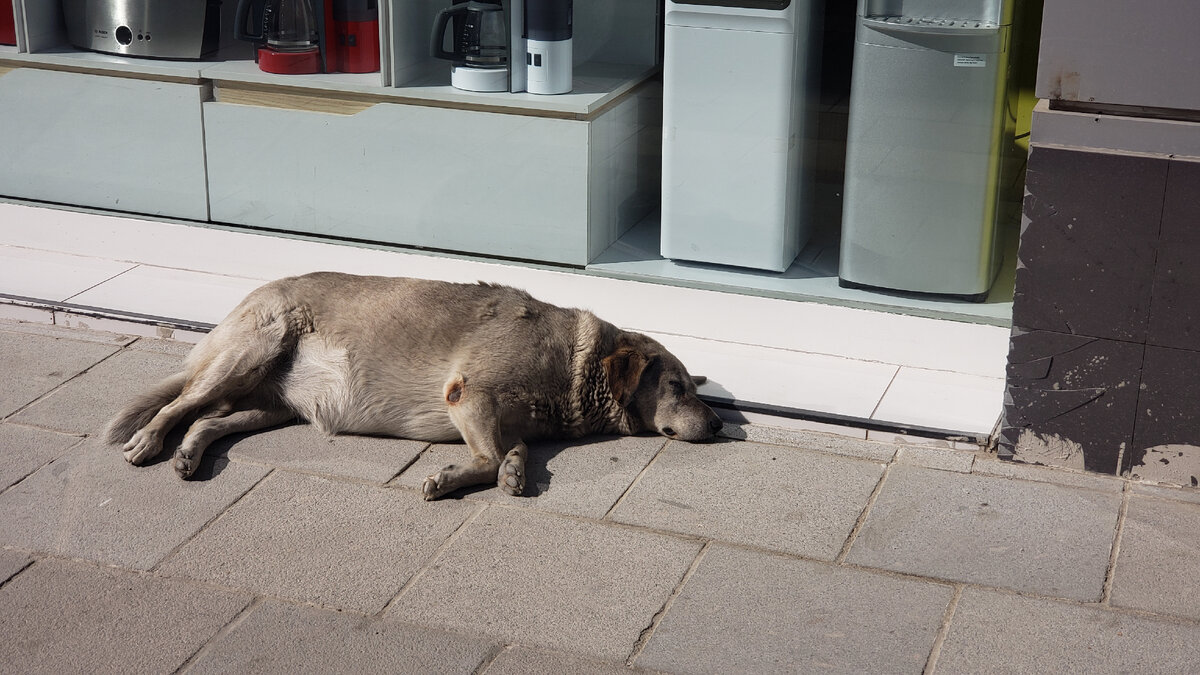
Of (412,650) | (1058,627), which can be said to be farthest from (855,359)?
(412,650)

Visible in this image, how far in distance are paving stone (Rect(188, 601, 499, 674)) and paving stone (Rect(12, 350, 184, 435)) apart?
1.63 meters

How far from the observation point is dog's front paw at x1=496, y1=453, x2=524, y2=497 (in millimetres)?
4527

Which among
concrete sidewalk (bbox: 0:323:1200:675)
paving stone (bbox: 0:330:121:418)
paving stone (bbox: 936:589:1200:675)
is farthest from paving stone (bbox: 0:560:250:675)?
paving stone (bbox: 936:589:1200:675)

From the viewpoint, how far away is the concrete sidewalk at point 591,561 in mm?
3689

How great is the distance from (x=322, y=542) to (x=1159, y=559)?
2717 mm

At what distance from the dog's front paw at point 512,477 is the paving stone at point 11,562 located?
61.1 inches

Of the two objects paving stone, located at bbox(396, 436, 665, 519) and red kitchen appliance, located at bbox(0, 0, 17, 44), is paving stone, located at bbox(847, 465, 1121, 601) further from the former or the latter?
red kitchen appliance, located at bbox(0, 0, 17, 44)

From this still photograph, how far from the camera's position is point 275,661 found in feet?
11.9

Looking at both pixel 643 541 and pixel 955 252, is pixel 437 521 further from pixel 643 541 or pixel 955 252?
pixel 955 252

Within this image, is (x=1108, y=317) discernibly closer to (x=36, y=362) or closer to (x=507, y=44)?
(x=507, y=44)

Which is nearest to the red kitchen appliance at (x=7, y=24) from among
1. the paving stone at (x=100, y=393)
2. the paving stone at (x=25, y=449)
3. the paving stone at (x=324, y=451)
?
the paving stone at (x=100, y=393)

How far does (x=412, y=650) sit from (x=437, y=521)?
0.76 meters

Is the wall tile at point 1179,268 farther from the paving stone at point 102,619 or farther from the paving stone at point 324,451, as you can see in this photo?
the paving stone at point 102,619

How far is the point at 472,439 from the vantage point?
15.4ft
